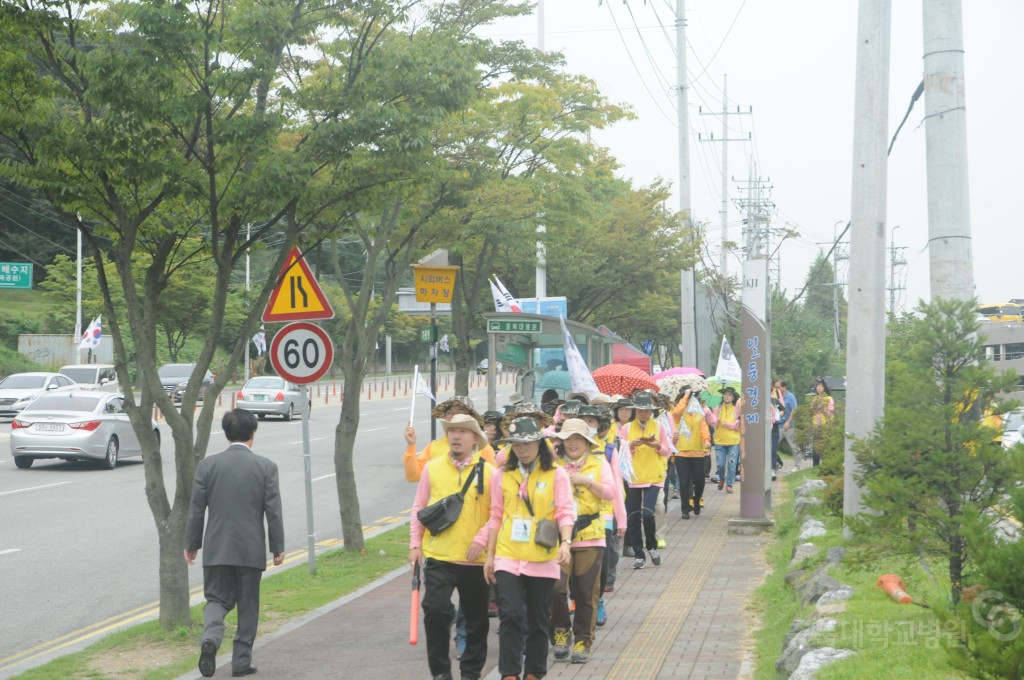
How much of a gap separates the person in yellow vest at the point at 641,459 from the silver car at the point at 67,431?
→ 517 inches

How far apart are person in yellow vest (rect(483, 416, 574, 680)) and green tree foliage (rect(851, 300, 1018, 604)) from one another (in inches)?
69.2

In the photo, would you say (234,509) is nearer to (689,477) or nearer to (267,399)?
(689,477)

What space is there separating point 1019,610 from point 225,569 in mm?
5354

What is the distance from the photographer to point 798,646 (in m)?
7.02

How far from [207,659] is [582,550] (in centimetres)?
255

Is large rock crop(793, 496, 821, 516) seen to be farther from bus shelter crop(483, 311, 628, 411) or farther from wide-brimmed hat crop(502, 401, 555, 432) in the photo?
wide-brimmed hat crop(502, 401, 555, 432)

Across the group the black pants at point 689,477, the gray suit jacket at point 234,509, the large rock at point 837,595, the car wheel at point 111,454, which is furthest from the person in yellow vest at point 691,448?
the car wheel at point 111,454

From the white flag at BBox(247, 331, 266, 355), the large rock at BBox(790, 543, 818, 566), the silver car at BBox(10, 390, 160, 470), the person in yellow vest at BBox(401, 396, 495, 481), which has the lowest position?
the large rock at BBox(790, 543, 818, 566)

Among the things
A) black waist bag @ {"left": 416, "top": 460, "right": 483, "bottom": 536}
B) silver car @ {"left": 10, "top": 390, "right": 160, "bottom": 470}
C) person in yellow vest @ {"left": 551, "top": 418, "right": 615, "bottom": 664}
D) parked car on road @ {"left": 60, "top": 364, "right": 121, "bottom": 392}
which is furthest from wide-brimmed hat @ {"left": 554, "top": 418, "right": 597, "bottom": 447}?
parked car on road @ {"left": 60, "top": 364, "right": 121, "bottom": 392}

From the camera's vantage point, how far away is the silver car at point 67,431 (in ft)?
73.3

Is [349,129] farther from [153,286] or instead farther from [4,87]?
Answer: [4,87]

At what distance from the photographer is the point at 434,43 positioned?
11961mm

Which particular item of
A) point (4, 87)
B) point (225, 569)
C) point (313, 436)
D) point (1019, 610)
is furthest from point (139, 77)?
point (313, 436)

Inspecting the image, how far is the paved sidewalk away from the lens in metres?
8.02
